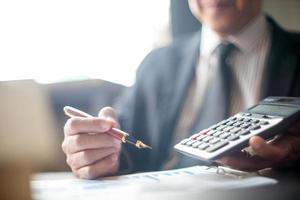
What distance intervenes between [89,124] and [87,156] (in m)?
0.04

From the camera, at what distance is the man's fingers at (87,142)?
20.7 inches

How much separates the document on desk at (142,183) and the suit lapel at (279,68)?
0.12 m

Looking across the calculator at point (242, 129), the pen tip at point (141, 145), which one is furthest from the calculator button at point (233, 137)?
the pen tip at point (141, 145)

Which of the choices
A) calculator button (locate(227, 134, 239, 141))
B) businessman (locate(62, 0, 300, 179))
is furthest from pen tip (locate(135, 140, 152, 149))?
calculator button (locate(227, 134, 239, 141))

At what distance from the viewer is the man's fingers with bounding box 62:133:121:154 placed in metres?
0.52

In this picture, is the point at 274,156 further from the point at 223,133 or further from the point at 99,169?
the point at 99,169

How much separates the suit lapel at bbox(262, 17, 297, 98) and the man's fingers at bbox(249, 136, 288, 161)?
74mm

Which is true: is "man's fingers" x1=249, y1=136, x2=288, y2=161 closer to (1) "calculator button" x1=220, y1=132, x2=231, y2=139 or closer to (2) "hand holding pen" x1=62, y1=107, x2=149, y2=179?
(1) "calculator button" x1=220, y1=132, x2=231, y2=139

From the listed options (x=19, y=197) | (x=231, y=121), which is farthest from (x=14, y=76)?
(x=231, y=121)

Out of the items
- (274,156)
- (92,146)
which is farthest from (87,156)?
(274,156)

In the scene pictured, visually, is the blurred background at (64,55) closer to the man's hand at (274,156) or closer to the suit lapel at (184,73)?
the suit lapel at (184,73)

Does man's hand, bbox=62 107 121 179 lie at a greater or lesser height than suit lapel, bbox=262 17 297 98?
lesser

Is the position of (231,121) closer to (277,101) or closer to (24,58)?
(277,101)

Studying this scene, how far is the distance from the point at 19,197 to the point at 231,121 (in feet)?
0.92
